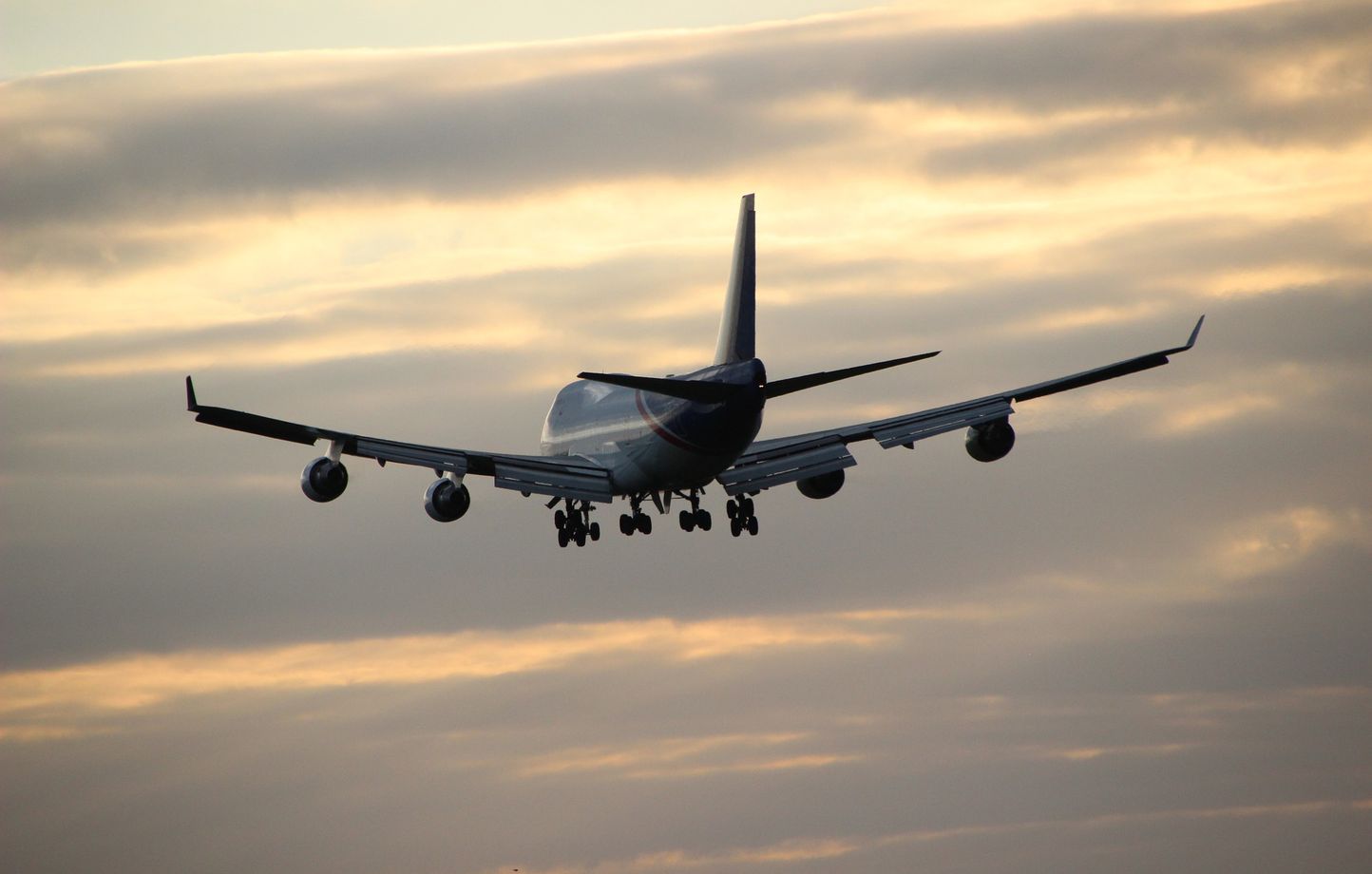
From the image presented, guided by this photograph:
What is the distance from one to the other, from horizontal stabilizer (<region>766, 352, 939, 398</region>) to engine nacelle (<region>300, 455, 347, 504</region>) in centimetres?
1469

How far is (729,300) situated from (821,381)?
10.2 m

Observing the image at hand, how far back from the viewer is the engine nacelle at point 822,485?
77.1 meters

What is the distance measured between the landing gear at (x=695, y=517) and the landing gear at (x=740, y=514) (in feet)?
3.23

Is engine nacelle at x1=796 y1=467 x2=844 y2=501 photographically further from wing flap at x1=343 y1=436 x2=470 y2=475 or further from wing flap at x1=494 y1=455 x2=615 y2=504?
wing flap at x1=343 y1=436 x2=470 y2=475

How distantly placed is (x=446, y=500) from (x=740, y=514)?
10.5 meters

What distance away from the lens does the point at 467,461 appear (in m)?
71.5

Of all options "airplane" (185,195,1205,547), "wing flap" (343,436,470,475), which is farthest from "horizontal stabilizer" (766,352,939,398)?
"wing flap" (343,436,470,475)

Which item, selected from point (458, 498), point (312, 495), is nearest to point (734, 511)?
point (458, 498)

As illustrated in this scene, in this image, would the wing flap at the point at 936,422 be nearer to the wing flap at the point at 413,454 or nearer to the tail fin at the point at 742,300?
the tail fin at the point at 742,300

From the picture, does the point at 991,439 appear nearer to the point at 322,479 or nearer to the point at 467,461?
the point at 467,461

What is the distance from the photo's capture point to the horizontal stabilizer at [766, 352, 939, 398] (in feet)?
194

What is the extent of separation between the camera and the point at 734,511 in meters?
72.9

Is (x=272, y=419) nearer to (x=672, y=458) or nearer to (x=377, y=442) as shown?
(x=377, y=442)

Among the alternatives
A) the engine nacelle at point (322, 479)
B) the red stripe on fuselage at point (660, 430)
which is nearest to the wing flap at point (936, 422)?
the red stripe on fuselage at point (660, 430)
